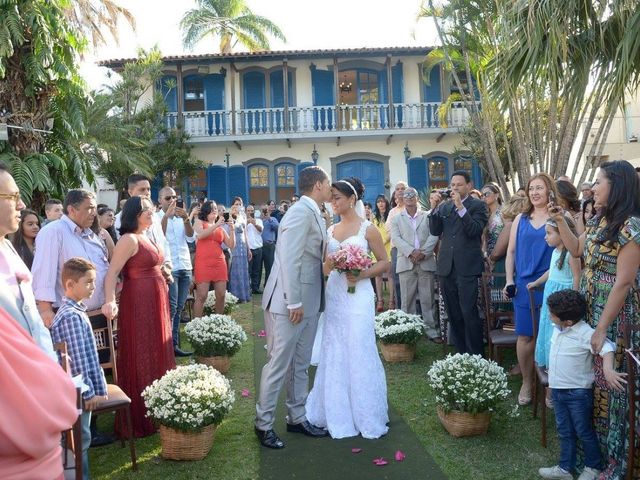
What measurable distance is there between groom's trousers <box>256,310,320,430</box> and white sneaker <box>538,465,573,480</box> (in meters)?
2.01

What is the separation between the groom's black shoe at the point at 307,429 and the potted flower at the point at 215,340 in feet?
6.64

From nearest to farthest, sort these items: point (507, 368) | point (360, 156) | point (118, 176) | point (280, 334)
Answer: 1. point (280, 334)
2. point (507, 368)
3. point (118, 176)
4. point (360, 156)

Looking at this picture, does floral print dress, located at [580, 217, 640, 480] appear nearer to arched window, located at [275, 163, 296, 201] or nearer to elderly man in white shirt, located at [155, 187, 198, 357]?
elderly man in white shirt, located at [155, 187, 198, 357]

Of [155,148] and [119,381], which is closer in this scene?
[119,381]

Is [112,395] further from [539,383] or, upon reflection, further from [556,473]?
[539,383]

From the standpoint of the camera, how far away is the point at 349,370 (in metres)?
5.39

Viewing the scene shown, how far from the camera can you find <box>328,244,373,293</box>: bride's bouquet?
5172mm

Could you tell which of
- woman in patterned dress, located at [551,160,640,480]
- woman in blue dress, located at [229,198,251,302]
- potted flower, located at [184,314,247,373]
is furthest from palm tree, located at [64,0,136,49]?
woman in patterned dress, located at [551,160,640,480]

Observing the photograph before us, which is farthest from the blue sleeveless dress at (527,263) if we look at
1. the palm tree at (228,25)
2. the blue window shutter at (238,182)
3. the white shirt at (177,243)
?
the palm tree at (228,25)

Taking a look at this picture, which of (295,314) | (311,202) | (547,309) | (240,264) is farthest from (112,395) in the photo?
(240,264)

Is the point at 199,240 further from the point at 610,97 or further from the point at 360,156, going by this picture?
the point at 360,156

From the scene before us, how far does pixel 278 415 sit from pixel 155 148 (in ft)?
57.8

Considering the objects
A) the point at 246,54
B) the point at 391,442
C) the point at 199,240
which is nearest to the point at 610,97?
the point at 391,442

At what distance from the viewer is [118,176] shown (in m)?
20.0
